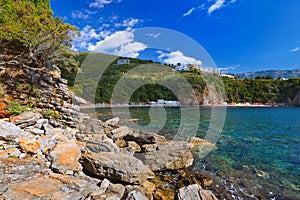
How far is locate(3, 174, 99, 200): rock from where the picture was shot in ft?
11.2

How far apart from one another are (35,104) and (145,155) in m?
6.98

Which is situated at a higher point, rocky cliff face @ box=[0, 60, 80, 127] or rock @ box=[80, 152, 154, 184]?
rocky cliff face @ box=[0, 60, 80, 127]

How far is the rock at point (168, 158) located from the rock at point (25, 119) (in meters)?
5.13

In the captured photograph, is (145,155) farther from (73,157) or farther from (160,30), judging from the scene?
(160,30)

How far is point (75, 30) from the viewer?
10.3 metres

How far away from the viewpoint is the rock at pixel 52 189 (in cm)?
340

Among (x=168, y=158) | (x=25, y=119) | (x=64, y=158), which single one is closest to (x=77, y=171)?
(x=64, y=158)

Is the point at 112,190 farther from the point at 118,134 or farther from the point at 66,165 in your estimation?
the point at 118,134

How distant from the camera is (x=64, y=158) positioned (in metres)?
5.30

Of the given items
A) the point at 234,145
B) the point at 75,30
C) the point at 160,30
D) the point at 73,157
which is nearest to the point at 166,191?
the point at 73,157

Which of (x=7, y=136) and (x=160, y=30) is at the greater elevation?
(x=160, y=30)

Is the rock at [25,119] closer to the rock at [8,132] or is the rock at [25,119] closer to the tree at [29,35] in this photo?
the rock at [8,132]

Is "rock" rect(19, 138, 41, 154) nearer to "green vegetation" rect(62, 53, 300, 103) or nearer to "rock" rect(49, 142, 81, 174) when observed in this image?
"rock" rect(49, 142, 81, 174)

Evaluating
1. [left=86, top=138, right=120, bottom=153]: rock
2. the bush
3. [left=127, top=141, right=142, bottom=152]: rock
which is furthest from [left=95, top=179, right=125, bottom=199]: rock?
the bush
